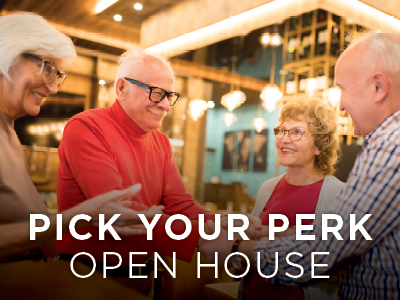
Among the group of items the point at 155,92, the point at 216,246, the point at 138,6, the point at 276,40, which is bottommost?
the point at 216,246

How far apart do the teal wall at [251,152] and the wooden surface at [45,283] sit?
0.41 metres

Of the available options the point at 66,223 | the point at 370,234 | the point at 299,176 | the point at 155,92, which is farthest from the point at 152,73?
the point at 370,234

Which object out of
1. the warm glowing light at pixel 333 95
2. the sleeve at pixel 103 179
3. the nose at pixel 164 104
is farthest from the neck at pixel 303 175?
the nose at pixel 164 104

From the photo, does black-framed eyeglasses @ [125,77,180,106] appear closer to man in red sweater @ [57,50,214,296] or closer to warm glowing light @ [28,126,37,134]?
man in red sweater @ [57,50,214,296]

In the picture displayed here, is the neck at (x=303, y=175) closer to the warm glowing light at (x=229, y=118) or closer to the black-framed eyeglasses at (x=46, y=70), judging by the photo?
the warm glowing light at (x=229, y=118)

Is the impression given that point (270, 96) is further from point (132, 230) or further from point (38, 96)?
point (38, 96)

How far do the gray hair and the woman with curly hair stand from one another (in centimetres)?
21

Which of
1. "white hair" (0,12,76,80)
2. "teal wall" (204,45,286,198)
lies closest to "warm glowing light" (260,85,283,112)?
"teal wall" (204,45,286,198)

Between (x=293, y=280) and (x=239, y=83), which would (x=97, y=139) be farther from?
(x=293, y=280)

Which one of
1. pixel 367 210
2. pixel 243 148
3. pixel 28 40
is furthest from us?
pixel 243 148

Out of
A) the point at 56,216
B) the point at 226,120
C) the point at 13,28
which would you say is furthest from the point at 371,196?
the point at 13,28

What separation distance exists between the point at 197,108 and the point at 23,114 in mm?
485

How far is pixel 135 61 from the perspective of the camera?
89 cm

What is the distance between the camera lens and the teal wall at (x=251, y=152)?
87 cm
